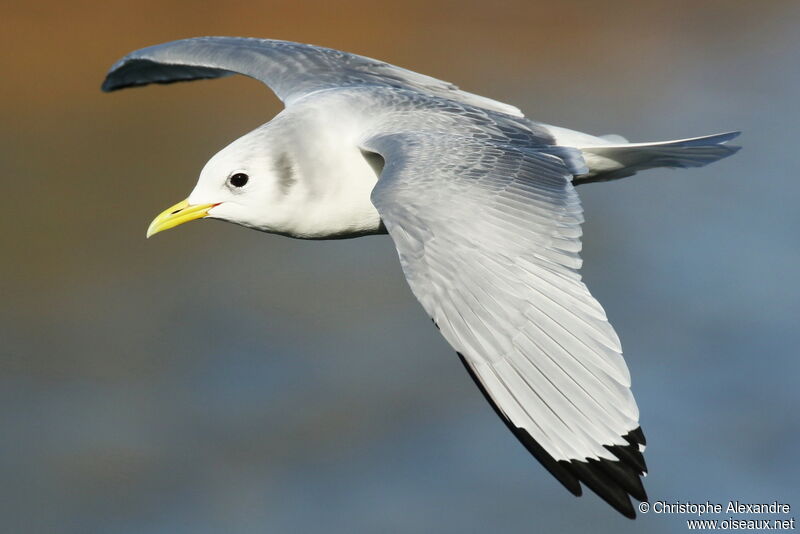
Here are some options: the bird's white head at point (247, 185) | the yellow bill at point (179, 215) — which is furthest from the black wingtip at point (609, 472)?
the yellow bill at point (179, 215)

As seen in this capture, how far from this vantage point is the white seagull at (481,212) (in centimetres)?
490

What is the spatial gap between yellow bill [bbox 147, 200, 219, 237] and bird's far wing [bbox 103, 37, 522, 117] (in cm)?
109

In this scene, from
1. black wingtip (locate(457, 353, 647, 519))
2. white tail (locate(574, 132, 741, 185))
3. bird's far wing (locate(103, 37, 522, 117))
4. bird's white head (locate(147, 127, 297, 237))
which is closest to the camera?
black wingtip (locate(457, 353, 647, 519))

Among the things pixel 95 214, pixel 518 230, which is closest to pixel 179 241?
pixel 95 214

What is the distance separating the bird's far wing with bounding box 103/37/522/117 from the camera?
23.9 feet

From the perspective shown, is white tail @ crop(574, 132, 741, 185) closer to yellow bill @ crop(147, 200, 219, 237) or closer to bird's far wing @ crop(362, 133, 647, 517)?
bird's far wing @ crop(362, 133, 647, 517)

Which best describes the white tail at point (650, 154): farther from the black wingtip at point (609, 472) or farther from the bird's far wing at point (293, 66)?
the black wingtip at point (609, 472)

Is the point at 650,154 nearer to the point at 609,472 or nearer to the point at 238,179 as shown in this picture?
the point at 238,179

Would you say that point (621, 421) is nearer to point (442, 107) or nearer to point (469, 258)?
point (469, 258)

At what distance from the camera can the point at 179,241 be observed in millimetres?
15906

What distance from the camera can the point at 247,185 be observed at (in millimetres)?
6176

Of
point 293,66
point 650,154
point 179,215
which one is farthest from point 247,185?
point 650,154

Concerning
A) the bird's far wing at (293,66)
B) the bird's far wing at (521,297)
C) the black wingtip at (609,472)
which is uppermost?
the bird's far wing at (293,66)

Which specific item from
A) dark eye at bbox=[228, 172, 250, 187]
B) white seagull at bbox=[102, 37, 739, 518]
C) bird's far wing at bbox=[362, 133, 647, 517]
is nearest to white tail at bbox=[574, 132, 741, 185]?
white seagull at bbox=[102, 37, 739, 518]
